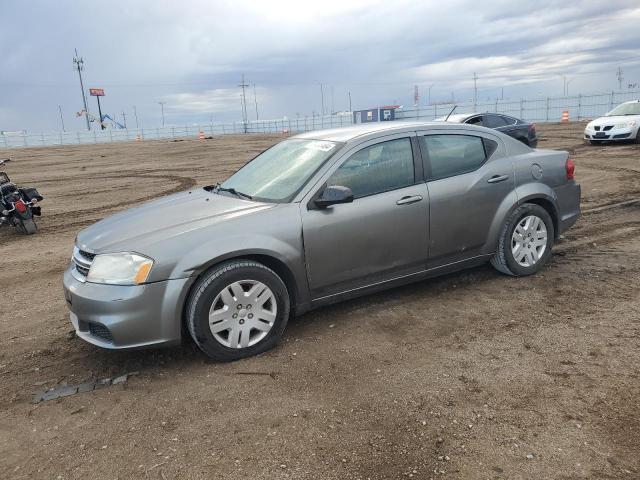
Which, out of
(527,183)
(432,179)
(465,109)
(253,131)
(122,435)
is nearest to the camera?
(122,435)

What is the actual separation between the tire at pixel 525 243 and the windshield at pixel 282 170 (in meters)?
1.95

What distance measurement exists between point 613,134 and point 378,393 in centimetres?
1634

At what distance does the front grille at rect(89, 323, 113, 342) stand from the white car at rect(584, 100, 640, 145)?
674 inches

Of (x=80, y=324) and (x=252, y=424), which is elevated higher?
(x=80, y=324)

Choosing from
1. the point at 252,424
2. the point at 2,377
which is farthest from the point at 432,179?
the point at 2,377

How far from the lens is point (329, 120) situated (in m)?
58.9

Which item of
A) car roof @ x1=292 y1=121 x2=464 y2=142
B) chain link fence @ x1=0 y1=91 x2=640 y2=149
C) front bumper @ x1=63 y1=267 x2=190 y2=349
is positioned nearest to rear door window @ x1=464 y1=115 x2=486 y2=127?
car roof @ x1=292 y1=121 x2=464 y2=142

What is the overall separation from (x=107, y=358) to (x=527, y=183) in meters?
4.12

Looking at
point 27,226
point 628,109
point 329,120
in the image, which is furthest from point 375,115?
point 27,226

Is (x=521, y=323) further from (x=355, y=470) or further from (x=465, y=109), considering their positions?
(x=465, y=109)

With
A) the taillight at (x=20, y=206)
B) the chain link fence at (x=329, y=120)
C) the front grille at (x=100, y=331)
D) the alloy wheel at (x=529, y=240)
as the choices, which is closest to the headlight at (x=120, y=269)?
the front grille at (x=100, y=331)

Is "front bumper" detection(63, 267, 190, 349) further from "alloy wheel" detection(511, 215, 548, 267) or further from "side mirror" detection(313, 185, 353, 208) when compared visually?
"alloy wheel" detection(511, 215, 548, 267)

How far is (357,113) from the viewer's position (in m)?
54.2

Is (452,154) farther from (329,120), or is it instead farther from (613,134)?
(329,120)
